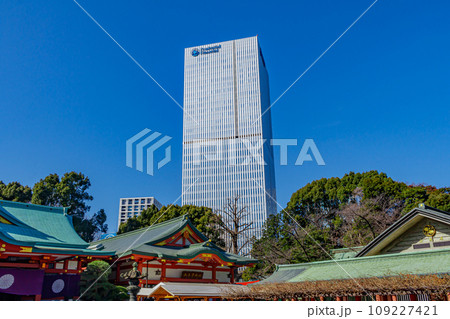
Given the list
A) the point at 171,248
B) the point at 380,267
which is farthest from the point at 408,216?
the point at 171,248

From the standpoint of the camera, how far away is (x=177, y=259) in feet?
56.0

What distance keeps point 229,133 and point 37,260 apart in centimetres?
7622

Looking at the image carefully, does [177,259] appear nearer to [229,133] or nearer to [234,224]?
[234,224]

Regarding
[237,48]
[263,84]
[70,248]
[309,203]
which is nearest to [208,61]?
[237,48]

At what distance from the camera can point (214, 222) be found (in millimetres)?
33625

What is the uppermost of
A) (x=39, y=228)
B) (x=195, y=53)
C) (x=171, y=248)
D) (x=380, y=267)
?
(x=195, y=53)

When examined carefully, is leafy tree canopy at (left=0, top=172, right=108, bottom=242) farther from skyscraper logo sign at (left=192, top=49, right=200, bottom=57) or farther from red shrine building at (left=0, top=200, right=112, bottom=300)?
skyscraper logo sign at (left=192, top=49, right=200, bottom=57)

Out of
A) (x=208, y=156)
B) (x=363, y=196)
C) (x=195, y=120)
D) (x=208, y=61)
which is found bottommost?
(x=363, y=196)

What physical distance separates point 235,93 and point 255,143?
15.6 m

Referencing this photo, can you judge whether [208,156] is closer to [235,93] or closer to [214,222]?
[235,93]

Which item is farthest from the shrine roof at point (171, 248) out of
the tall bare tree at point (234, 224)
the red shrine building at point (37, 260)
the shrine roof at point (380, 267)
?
the tall bare tree at point (234, 224)

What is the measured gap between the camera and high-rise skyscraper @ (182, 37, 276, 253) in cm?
8850

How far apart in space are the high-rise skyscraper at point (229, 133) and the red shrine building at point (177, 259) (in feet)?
214

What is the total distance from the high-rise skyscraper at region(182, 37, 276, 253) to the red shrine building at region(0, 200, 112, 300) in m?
69.8
